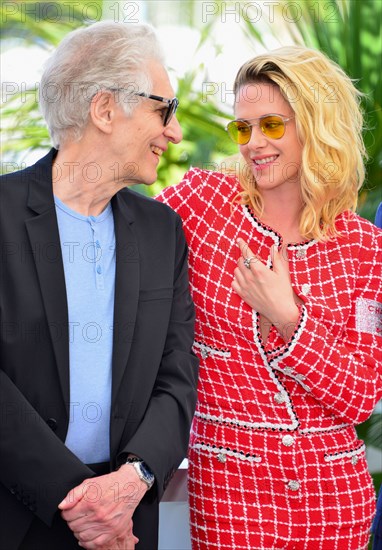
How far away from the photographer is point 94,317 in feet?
6.11

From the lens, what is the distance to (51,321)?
1779 millimetres

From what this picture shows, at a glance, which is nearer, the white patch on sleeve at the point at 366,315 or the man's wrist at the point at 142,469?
the man's wrist at the point at 142,469

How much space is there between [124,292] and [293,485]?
60 cm

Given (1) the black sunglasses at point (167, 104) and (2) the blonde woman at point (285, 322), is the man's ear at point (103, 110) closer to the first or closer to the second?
(1) the black sunglasses at point (167, 104)

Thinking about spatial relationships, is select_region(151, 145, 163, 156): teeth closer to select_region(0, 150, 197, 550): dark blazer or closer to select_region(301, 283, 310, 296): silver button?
select_region(0, 150, 197, 550): dark blazer

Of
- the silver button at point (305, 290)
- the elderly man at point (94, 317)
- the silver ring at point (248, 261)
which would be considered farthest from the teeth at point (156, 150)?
the silver button at point (305, 290)

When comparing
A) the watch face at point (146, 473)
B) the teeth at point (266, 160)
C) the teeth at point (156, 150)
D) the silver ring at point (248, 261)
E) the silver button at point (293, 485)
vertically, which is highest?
the teeth at point (156, 150)

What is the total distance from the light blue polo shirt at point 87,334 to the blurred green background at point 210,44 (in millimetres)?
1538

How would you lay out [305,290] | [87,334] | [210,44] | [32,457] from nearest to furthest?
[32,457]
[87,334]
[305,290]
[210,44]

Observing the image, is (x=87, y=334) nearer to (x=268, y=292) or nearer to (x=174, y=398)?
(x=174, y=398)

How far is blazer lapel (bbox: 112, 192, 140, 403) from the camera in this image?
6.07 ft

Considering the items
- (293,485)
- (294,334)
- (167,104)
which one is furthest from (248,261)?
(293,485)

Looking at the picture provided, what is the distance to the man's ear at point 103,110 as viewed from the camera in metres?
1.91

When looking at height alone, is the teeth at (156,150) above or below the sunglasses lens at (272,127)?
below
